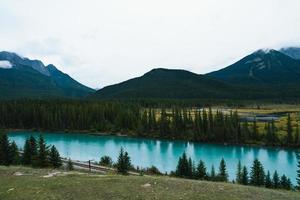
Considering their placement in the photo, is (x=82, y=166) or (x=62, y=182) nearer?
(x=62, y=182)

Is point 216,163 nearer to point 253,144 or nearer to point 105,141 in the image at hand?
point 253,144

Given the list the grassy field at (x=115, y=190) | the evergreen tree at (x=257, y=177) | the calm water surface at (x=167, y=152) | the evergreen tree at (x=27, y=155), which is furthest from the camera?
the calm water surface at (x=167, y=152)

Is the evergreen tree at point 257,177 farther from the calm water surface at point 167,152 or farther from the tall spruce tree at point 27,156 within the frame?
the tall spruce tree at point 27,156

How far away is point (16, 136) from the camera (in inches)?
5546

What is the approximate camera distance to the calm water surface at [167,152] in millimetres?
87088

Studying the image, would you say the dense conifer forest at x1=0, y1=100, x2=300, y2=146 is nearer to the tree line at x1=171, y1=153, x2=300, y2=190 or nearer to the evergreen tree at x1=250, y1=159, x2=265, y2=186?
the tree line at x1=171, y1=153, x2=300, y2=190

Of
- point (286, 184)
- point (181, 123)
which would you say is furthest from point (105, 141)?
point (286, 184)

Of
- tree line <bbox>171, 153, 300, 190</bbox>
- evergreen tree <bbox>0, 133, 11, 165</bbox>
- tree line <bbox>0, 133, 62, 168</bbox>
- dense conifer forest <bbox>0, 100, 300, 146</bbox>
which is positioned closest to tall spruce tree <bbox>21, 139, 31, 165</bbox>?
tree line <bbox>0, 133, 62, 168</bbox>

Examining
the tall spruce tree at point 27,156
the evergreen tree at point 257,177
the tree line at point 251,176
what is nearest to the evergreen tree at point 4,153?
the tall spruce tree at point 27,156

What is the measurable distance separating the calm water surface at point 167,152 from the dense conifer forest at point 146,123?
602 cm

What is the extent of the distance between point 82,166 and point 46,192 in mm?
41841

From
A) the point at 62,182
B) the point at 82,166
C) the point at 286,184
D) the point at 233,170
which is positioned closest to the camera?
the point at 62,182

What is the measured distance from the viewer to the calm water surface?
87088 mm

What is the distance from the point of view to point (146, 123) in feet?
476
